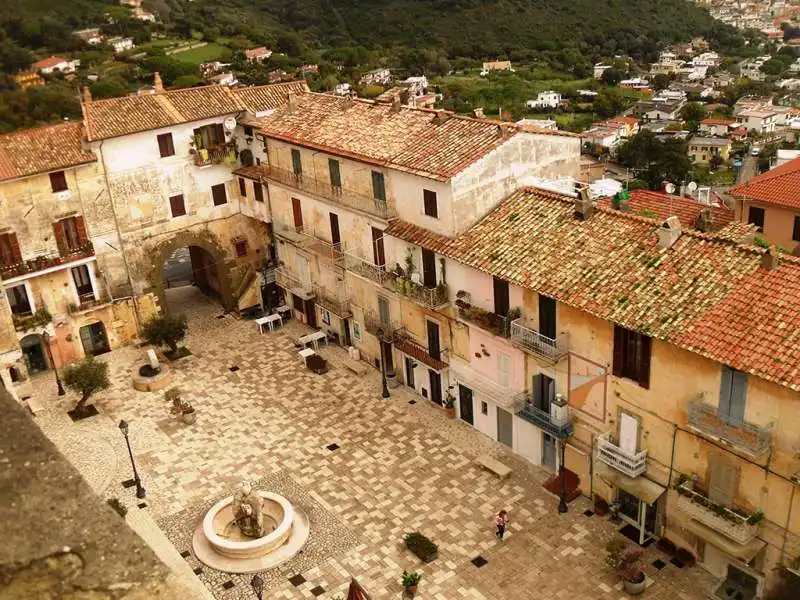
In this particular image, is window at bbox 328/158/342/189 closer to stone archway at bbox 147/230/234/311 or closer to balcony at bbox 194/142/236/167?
balcony at bbox 194/142/236/167

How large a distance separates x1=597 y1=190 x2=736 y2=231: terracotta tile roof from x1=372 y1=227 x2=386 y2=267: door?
953 cm

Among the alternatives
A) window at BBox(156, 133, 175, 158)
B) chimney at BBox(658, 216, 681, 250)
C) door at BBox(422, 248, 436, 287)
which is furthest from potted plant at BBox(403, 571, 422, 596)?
window at BBox(156, 133, 175, 158)

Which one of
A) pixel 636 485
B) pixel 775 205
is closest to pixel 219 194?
pixel 636 485

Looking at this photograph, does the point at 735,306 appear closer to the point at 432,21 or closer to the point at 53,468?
the point at 53,468

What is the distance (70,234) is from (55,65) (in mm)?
89412

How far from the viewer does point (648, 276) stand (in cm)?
2430

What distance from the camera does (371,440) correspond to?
32.5 metres

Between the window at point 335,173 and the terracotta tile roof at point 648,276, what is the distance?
7.65 m

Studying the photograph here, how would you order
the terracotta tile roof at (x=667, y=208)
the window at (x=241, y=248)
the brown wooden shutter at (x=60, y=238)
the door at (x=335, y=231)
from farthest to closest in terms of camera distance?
the window at (x=241, y=248)
the brown wooden shutter at (x=60, y=238)
the door at (x=335, y=231)
the terracotta tile roof at (x=667, y=208)

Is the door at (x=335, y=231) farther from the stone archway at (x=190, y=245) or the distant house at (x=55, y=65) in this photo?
the distant house at (x=55, y=65)

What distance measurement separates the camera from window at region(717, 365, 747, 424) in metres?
21.4

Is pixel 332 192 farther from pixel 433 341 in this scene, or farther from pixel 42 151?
pixel 42 151

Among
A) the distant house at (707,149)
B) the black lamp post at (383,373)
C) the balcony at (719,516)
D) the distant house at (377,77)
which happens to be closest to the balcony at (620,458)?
the balcony at (719,516)

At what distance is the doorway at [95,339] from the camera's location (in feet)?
132
